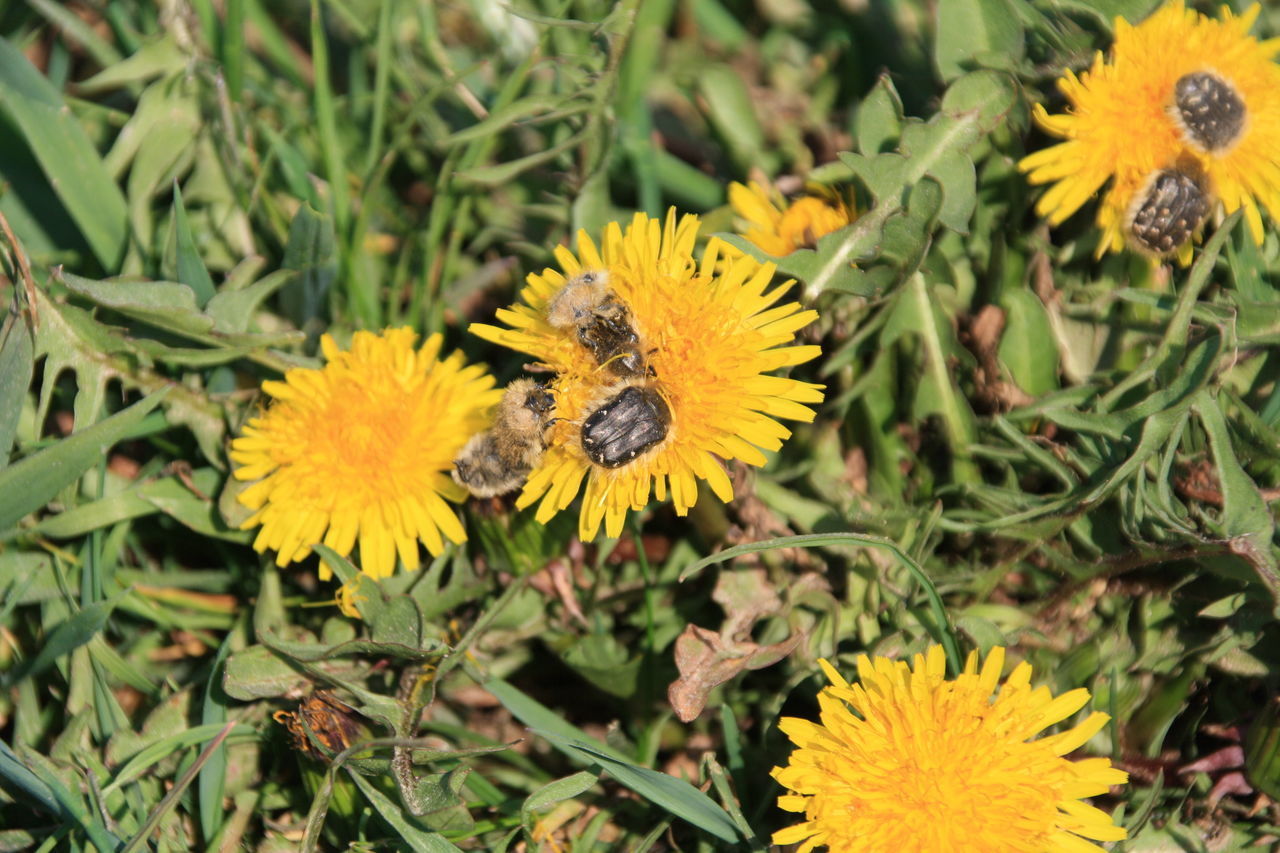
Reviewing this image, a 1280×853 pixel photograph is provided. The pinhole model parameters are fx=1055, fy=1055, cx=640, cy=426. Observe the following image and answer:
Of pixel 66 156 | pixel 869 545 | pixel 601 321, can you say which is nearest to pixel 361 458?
pixel 601 321

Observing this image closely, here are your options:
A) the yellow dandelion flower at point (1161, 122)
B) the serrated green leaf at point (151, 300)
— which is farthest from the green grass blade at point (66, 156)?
the yellow dandelion flower at point (1161, 122)

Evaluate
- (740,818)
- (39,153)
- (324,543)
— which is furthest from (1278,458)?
(39,153)

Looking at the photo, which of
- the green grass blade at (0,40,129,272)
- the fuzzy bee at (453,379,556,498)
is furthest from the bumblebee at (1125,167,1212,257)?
the green grass blade at (0,40,129,272)

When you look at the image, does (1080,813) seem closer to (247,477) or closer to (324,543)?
(324,543)

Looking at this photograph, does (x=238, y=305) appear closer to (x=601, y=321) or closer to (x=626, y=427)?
(x=601, y=321)

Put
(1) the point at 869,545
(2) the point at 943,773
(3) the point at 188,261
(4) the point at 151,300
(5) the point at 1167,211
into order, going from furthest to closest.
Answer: (3) the point at 188,261 → (4) the point at 151,300 → (5) the point at 1167,211 → (1) the point at 869,545 → (2) the point at 943,773

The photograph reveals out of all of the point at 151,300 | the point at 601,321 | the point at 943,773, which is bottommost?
the point at 943,773

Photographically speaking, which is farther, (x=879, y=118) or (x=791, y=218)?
(x=791, y=218)

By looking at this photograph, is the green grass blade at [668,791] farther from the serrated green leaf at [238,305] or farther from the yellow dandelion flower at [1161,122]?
the yellow dandelion flower at [1161,122]
